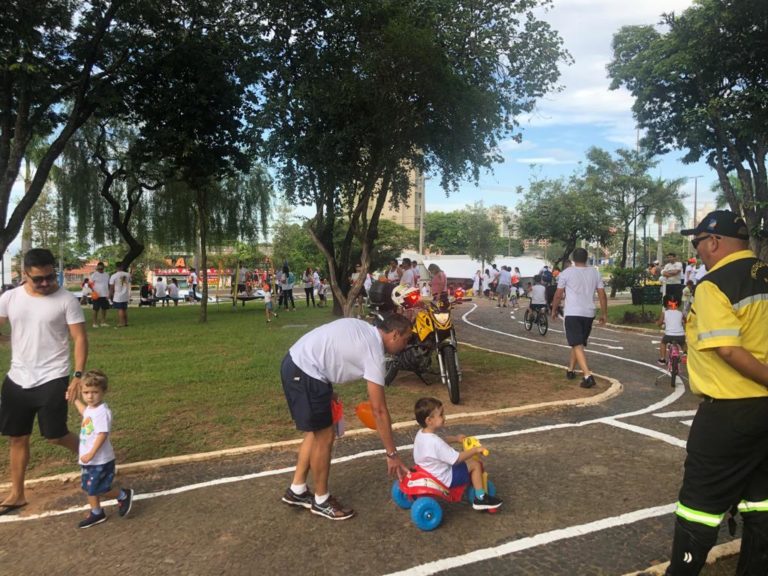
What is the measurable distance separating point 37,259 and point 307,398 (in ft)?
7.06

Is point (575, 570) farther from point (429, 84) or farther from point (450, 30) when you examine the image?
point (450, 30)

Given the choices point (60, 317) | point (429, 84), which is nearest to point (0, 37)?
point (429, 84)

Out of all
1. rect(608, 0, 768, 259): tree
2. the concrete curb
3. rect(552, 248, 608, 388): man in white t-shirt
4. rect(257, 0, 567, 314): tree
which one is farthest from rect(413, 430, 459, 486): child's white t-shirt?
rect(608, 0, 768, 259): tree

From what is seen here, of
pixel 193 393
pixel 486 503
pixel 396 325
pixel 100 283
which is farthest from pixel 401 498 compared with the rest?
pixel 100 283

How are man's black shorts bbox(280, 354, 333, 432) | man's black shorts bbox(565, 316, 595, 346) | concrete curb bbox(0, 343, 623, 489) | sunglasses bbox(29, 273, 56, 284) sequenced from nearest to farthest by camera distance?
man's black shorts bbox(280, 354, 333, 432)
sunglasses bbox(29, 273, 56, 284)
concrete curb bbox(0, 343, 623, 489)
man's black shorts bbox(565, 316, 595, 346)

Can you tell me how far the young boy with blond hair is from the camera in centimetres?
388

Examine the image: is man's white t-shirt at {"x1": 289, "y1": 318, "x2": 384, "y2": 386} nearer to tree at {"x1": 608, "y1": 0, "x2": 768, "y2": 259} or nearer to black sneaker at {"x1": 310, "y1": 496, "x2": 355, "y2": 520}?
black sneaker at {"x1": 310, "y1": 496, "x2": 355, "y2": 520}

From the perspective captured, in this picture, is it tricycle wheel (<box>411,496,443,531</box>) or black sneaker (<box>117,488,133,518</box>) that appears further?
black sneaker (<box>117,488,133,518</box>)

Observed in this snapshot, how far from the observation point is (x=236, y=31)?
583 inches

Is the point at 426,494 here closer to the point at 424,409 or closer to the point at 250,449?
the point at 424,409

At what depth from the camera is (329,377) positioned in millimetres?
3855

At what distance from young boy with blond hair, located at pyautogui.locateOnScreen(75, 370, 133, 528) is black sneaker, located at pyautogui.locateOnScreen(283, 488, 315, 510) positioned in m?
1.10

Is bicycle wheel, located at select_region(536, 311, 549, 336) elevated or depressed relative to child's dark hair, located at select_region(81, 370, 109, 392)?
depressed

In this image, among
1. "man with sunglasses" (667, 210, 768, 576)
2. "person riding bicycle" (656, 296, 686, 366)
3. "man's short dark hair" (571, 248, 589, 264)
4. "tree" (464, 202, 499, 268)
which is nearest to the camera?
"man with sunglasses" (667, 210, 768, 576)
